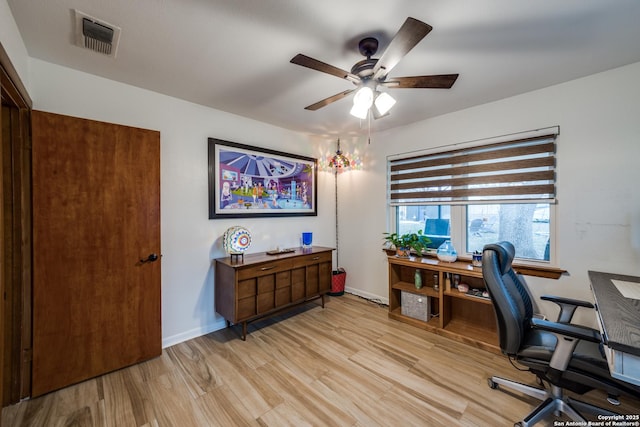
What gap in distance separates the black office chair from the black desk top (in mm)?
161

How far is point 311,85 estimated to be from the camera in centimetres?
226

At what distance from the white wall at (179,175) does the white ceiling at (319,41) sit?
0.15 metres

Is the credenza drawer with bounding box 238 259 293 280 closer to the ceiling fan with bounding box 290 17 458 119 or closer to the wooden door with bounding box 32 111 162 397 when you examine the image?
the wooden door with bounding box 32 111 162 397

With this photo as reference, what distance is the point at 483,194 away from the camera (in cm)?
270

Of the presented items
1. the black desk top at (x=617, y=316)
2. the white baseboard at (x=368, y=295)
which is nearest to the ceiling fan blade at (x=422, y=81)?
the black desk top at (x=617, y=316)

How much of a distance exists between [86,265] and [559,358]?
3211 mm

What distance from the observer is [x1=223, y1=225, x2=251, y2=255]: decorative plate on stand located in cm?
267

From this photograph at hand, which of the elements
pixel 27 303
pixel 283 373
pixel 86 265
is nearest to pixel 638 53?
pixel 283 373

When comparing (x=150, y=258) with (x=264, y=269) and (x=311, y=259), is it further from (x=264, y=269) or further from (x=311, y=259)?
(x=311, y=259)

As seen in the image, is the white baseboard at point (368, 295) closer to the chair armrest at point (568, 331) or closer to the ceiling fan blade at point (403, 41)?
the chair armrest at point (568, 331)

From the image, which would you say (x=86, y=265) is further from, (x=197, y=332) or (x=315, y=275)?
(x=315, y=275)

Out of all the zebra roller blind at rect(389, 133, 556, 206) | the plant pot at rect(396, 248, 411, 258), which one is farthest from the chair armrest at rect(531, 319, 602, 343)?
the plant pot at rect(396, 248, 411, 258)

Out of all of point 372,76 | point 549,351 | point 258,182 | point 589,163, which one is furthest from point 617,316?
point 258,182

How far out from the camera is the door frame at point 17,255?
1714 mm
